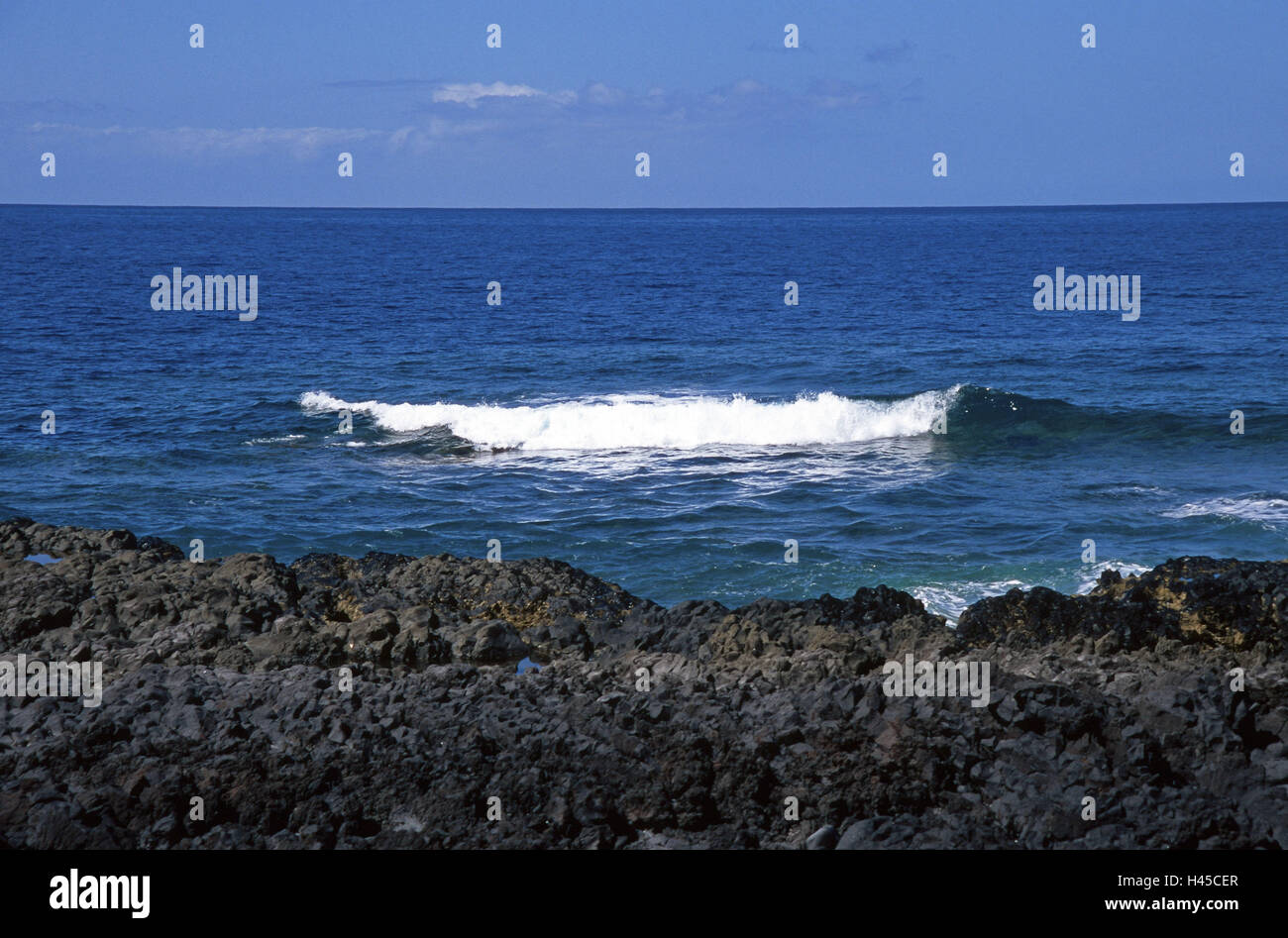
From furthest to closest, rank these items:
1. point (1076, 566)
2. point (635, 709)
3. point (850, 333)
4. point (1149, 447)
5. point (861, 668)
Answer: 1. point (850, 333)
2. point (1149, 447)
3. point (1076, 566)
4. point (861, 668)
5. point (635, 709)

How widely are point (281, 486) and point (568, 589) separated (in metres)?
9.86

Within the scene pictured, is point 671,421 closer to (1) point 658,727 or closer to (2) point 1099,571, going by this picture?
(2) point 1099,571

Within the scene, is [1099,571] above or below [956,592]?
above

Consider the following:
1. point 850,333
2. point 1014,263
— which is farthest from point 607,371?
point 1014,263

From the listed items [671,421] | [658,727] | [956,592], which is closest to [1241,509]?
[956,592]

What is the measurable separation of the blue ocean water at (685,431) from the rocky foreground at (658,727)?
354cm

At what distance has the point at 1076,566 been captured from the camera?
16.4 meters

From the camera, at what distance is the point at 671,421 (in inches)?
1080

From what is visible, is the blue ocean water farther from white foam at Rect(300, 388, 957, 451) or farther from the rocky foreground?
the rocky foreground

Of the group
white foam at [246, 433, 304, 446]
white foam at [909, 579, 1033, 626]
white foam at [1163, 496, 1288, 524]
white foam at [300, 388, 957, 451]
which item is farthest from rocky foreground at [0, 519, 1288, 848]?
white foam at [300, 388, 957, 451]

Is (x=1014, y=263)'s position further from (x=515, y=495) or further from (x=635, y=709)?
(x=635, y=709)

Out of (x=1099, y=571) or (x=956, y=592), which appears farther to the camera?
(x=1099, y=571)

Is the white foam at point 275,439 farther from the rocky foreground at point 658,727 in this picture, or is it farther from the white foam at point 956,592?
the white foam at point 956,592

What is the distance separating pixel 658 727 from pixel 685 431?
18.2 meters
